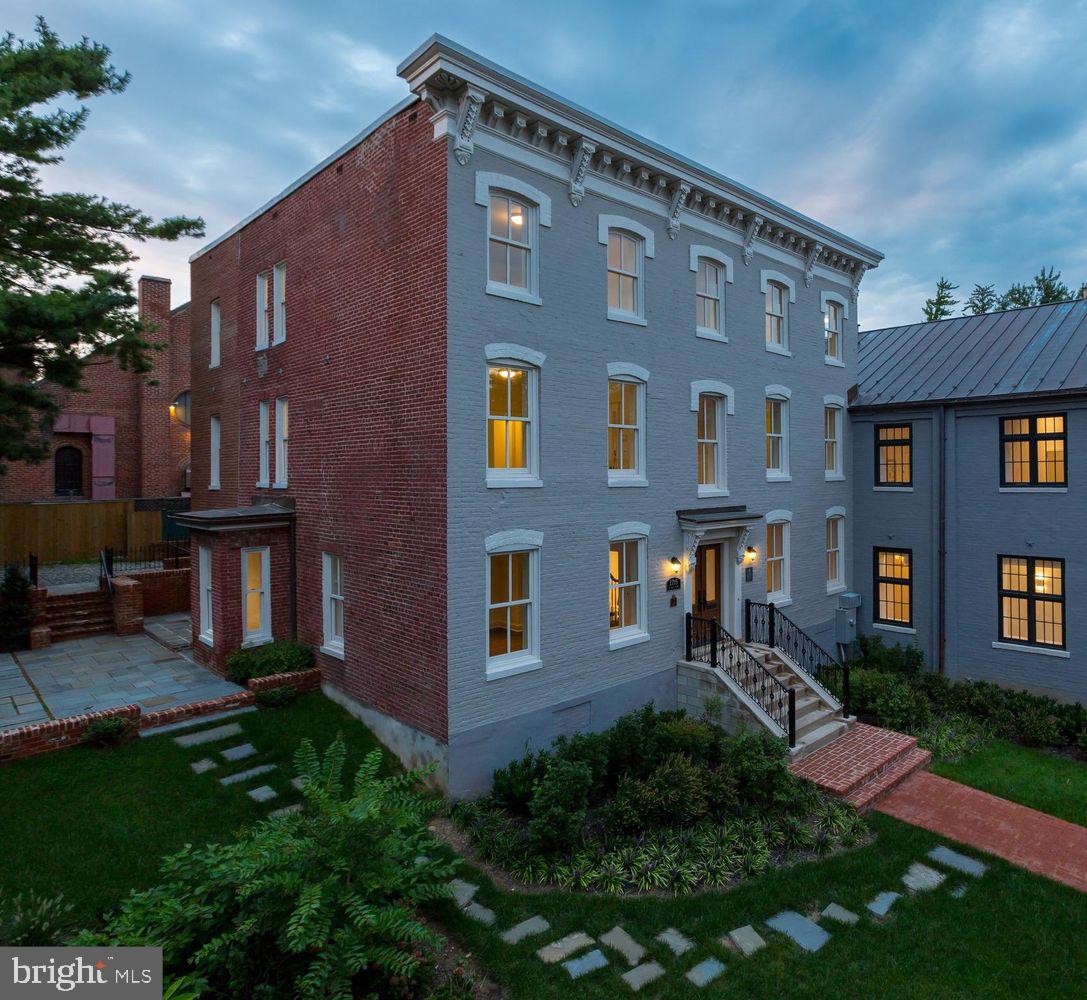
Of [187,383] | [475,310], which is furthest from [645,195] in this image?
[187,383]

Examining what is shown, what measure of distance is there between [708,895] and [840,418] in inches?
589

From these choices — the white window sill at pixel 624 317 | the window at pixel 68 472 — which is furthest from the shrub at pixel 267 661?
the window at pixel 68 472

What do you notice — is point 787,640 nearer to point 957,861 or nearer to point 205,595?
point 957,861

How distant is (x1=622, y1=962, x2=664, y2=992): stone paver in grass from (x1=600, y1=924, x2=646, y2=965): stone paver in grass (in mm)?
121

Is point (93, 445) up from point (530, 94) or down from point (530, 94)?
down

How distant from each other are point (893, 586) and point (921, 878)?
463 inches

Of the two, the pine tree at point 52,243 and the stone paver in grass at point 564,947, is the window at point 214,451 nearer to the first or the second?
the pine tree at point 52,243

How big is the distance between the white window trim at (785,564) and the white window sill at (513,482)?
7993mm

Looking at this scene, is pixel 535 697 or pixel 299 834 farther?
pixel 535 697

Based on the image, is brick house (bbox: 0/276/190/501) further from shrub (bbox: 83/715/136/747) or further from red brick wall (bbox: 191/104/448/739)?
shrub (bbox: 83/715/136/747)

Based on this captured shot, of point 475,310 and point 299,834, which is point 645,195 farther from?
point 299,834

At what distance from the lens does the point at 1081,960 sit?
736 centimetres

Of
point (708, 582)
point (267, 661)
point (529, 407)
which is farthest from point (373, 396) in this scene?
point (708, 582)

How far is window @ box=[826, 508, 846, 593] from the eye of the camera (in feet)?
62.6
